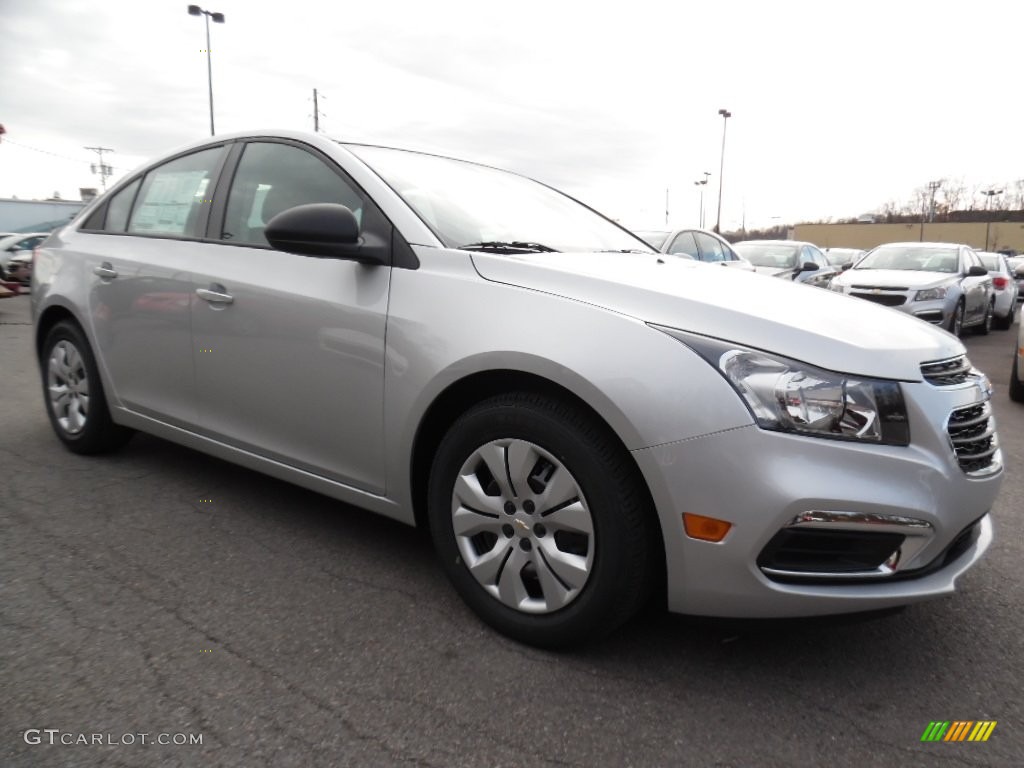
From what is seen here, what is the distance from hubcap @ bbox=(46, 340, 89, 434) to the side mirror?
195cm

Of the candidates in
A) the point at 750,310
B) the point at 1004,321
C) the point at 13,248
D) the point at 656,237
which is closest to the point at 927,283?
the point at 656,237

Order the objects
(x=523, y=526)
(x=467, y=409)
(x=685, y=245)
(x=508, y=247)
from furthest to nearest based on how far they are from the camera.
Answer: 1. (x=685, y=245)
2. (x=508, y=247)
3. (x=467, y=409)
4. (x=523, y=526)

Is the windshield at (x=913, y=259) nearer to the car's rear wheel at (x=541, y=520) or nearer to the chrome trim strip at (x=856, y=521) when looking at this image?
the chrome trim strip at (x=856, y=521)

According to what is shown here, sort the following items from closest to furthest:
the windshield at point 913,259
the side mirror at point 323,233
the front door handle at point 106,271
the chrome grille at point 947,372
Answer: the chrome grille at point 947,372 < the side mirror at point 323,233 < the front door handle at point 106,271 < the windshield at point 913,259

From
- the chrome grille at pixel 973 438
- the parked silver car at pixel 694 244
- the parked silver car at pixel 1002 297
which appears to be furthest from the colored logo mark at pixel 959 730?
the parked silver car at pixel 1002 297

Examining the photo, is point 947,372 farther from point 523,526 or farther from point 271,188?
point 271,188

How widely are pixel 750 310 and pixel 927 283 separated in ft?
30.9

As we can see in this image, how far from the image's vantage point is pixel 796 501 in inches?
71.5

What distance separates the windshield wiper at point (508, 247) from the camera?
100 inches

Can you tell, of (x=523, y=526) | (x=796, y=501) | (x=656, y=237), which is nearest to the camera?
(x=796, y=501)

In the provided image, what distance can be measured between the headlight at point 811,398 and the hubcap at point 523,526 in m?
0.52

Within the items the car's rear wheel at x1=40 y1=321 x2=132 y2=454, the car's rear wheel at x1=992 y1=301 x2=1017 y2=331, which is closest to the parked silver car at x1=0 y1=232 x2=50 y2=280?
the car's rear wheel at x1=40 y1=321 x2=132 y2=454

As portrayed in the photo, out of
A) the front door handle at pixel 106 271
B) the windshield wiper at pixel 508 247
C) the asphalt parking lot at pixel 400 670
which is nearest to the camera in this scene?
the asphalt parking lot at pixel 400 670

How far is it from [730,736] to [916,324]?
55.4 inches
